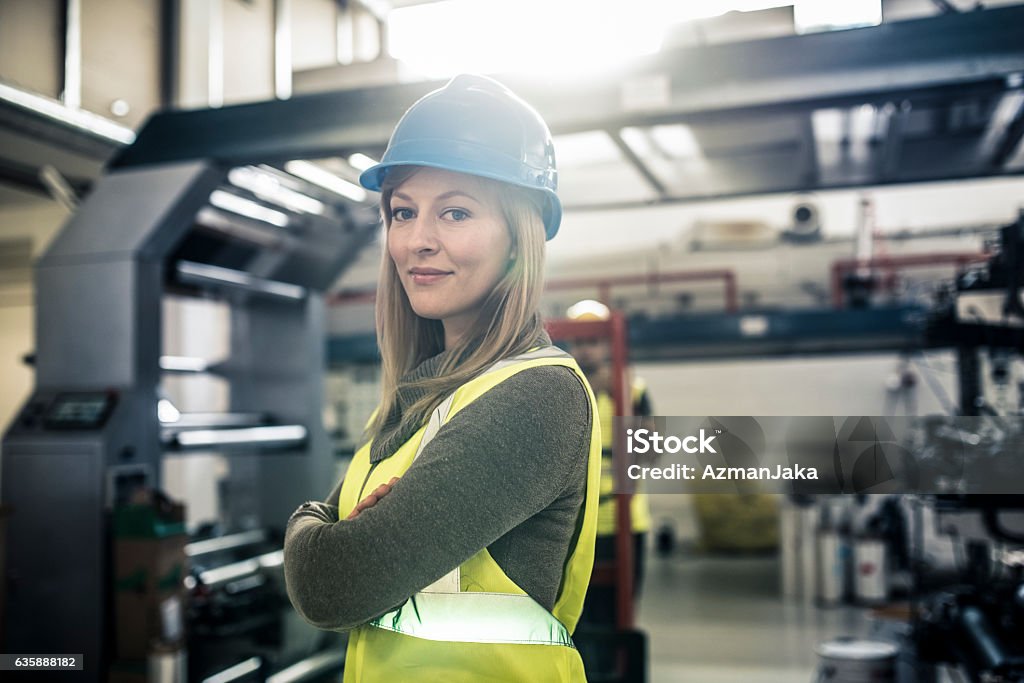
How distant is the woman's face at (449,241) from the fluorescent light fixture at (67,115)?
2753 mm

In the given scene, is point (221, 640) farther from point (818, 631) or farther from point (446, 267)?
point (818, 631)

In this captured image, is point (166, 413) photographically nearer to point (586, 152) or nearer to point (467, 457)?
point (586, 152)

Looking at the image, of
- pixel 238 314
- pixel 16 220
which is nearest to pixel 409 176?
pixel 238 314

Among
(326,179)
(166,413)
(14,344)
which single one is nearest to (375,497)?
(166,413)

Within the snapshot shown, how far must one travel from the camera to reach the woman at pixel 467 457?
906 mm

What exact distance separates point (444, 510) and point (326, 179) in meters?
3.13

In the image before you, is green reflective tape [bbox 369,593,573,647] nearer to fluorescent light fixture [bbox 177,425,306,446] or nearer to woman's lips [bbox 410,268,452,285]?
woman's lips [bbox 410,268,452,285]

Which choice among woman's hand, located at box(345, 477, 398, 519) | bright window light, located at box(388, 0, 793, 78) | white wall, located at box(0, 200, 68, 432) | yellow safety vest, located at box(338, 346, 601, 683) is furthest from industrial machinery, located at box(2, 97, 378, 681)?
white wall, located at box(0, 200, 68, 432)

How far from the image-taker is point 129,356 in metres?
3.12

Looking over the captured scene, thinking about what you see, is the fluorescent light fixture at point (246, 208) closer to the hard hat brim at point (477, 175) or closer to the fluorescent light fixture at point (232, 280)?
the fluorescent light fixture at point (232, 280)

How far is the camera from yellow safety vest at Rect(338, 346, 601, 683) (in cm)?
99

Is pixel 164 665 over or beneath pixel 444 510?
beneath

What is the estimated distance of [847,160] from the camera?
3455 mm

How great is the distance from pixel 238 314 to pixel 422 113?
3.72 m
